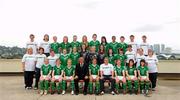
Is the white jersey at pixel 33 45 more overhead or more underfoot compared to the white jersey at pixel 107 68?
more overhead

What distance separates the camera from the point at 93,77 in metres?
10.5

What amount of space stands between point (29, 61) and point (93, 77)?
2381mm

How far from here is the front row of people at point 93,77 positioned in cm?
1037

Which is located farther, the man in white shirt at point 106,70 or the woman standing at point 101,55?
the woman standing at point 101,55

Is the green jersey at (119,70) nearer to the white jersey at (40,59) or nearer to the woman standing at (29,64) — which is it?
the white jersey at (40,59)

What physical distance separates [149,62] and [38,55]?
3.77 metres

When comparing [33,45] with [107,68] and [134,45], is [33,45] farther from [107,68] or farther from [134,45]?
[134,45]

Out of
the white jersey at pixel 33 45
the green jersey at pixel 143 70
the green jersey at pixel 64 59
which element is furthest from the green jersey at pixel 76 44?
the green jersey at pixel 143 70

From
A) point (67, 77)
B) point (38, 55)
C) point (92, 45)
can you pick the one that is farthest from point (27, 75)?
point (92, 45)

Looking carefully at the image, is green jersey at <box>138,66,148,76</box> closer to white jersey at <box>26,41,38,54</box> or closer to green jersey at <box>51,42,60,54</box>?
green jersey at <box>51,42,60,54</box>

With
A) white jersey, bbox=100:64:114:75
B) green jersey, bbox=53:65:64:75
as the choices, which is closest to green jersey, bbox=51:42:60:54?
green jersey, bbox=53:65:64:75

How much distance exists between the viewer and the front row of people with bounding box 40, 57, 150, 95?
34.0ft

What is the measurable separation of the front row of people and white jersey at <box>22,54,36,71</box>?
77 centimetres

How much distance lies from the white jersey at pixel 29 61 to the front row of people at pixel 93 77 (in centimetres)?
77
